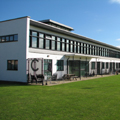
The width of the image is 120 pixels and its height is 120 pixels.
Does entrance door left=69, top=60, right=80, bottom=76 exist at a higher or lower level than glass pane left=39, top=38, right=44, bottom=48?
lower

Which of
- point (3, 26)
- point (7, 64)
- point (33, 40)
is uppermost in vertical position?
point (3, 26)

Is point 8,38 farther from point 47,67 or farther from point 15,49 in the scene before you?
point 47,67

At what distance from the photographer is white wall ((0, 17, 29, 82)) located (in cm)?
1688

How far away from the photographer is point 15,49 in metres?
17.6

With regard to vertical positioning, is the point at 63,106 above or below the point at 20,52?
below

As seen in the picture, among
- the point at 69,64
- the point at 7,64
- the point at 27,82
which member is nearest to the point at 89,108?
the point at 27,82

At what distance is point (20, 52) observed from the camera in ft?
56.4

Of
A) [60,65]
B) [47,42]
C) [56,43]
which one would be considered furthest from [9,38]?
[60,65]

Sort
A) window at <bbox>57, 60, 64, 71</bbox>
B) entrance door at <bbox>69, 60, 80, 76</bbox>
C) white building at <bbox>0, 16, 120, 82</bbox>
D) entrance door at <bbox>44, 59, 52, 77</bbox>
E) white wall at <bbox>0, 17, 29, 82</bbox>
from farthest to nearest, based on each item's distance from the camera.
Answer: entrance door at <bbox>69, 60, 80, 76</bbox>
window at <bbox>57, 60, 64, 71</bbox>
entrance door at <bbox>44, 59, 52, 77</bbox>
white building at <bbox>0, 16, 120, 82</bbox>
white wall at <bbox>0, 17, 29, 82</bbox>

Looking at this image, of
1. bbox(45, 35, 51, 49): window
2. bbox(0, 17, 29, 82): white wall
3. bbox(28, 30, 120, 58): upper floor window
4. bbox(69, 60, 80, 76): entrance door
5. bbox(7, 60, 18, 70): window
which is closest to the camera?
bbox(0, 17, 29, 82): white wall

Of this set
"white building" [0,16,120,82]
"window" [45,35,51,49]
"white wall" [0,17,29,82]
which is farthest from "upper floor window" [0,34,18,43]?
"window" [45,35,51,49]

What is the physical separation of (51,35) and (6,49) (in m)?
5.75

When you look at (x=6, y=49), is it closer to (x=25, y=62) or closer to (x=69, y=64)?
→ (x=25, y=62)

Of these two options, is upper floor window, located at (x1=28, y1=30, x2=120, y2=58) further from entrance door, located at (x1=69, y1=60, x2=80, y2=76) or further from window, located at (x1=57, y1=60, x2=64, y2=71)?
entrance door, located at (x1=69, y1=60, x2=80, y2=76)
